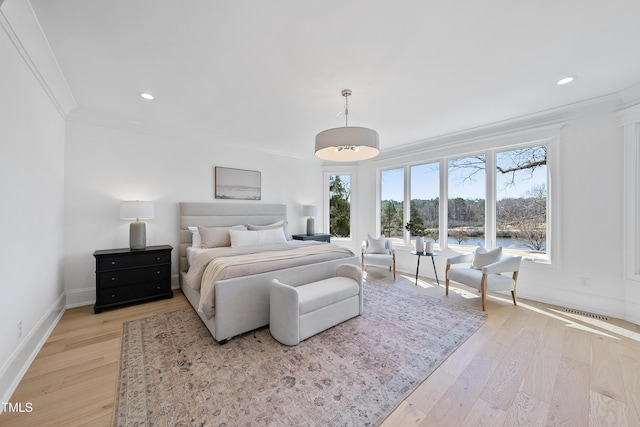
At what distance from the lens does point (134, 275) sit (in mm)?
3248

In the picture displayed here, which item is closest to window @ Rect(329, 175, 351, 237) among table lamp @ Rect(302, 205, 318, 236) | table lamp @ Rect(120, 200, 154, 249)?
table lamp @ Rect(302, 205, 318, 236)

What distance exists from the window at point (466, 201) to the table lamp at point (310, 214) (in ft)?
8.79

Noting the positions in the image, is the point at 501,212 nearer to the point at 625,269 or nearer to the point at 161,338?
the point at 625,269

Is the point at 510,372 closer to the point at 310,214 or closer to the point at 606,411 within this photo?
the point at 606,411

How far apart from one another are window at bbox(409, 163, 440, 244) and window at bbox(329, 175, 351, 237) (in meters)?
1.55

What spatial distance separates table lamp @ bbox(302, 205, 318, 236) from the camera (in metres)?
5.42

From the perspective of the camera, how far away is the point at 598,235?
302cm

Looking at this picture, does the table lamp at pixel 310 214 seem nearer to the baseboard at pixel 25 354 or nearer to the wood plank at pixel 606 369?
the baseboard at pixel 25 354

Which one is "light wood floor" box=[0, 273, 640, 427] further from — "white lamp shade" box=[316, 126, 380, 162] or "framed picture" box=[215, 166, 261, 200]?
"framed picture" box=[215, 166, 261, 200]

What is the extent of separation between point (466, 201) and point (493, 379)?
314cm

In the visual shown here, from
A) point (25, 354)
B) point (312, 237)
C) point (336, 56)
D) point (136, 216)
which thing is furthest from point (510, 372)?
point (136, 216)

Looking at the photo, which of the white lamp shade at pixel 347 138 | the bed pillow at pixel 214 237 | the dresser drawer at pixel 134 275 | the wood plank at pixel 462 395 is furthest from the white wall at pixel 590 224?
the dresser drawer at pixel 134 275

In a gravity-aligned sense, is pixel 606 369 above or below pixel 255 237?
below

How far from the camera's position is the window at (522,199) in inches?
140
